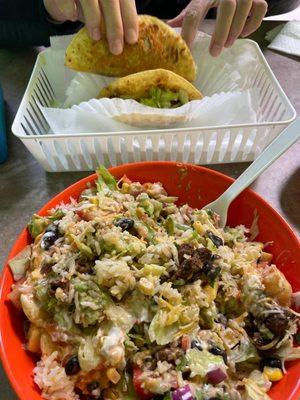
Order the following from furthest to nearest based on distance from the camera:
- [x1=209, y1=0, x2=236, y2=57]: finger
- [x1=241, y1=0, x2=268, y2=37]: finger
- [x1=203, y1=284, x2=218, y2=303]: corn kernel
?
[x1=241, y1=0, x2=268, y2=37]: finger
[x1=209, y1=0, x2=236, y2=57]: finger
[x1=203, y1=284, x2=218, y2=303]: corn kernel

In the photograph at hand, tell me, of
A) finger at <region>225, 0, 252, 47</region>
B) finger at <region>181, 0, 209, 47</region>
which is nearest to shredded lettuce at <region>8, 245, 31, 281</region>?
finger at <region>181, 0, 209, 47</region>

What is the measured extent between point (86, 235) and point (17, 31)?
127cm

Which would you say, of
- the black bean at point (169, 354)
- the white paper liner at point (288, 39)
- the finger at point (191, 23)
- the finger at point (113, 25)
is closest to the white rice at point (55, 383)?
the black bean at point (169, 354)

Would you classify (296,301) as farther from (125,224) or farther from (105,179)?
(105,179)

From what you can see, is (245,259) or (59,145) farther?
(59,145)

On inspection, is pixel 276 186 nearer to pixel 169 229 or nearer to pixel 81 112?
pixel 169 229

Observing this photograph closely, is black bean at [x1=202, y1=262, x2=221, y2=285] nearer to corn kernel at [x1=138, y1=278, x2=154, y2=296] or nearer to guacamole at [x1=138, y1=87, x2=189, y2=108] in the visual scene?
corn kernel at [x1=138, y1=278, x2=154, y2=296]

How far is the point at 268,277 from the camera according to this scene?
737 millimetres

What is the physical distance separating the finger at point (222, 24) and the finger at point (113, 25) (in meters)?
0.31

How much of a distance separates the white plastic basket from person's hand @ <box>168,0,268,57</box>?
202 millimetres

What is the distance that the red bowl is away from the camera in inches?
24.5

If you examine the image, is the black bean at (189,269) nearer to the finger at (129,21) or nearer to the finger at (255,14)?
the finger at (129,21)

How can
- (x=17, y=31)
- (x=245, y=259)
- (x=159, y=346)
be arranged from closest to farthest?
(x=159, y=346), (x=245, y=259), (x=17, y=31)

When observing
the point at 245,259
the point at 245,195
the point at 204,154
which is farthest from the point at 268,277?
the point at 204,154
